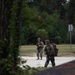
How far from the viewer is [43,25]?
702cm

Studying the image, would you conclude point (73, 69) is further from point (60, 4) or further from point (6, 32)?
point (60, 4)

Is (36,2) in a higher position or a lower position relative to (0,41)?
higher

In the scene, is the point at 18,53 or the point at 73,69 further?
the point at 18,53

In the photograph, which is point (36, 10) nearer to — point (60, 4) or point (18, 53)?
point (18, 53)

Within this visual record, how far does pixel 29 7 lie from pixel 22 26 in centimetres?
39

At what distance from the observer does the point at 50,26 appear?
6938 mm

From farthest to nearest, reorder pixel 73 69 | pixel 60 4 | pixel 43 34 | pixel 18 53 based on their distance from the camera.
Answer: pixel 60 4, pixel 18 53, pixel 43 34, pixel 73 69

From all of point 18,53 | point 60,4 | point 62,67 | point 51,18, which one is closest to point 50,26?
point 51,18

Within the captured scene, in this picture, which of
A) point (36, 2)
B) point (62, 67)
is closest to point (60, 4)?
point (36, 2)

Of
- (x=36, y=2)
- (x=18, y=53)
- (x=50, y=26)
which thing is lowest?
(x=18, y=53)

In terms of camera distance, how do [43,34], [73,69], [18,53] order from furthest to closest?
[18,53] < [43,34] < [73,69]

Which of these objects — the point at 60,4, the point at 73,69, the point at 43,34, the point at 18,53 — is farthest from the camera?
the point at 60,4

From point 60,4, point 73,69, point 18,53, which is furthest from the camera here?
point 60,4

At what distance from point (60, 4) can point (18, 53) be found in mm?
31420
